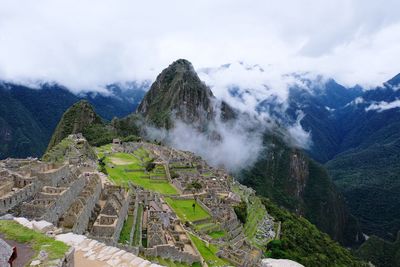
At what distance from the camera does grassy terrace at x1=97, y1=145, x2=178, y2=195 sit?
5191 cm

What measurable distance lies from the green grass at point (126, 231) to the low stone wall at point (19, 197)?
5.45 metres

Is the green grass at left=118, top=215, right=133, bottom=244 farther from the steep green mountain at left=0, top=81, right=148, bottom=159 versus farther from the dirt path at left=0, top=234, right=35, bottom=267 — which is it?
the steep green mountain at left=0, top=81, right=148, bottom=159

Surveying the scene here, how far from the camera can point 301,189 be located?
619ft

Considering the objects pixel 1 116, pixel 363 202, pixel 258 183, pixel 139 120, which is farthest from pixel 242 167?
pixel 1 116

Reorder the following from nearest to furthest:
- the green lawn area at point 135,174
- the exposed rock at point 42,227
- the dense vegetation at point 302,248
Result: the exposed rock at point 42,227 < the dense vegetation at point 302,248 < the green lawn area at point 135,174

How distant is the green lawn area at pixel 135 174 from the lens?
51713 mm

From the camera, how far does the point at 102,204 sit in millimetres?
27688

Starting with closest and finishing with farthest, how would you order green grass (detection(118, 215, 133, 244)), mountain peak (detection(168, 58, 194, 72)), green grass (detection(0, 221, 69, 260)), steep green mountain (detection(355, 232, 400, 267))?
green grass (detection(0, 221, 69, 260)), green grass (detection(118, 215, 133, 244)), steep green mountain (detection(355, 232, 400, 267)), mountain peak (detection(168, 58, 194, 72))

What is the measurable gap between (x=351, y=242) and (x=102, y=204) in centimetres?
15629

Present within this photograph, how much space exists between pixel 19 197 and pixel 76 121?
310 ft

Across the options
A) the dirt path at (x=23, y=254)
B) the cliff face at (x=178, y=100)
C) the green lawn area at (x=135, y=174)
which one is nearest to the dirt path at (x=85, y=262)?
the dirt path at (x=23, y=254)

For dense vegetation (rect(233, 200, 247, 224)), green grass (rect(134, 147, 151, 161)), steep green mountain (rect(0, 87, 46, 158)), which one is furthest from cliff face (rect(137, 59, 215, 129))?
dense vegetation (rect(233, 200, 247, 224))

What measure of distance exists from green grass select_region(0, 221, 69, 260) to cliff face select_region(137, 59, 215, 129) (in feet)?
463

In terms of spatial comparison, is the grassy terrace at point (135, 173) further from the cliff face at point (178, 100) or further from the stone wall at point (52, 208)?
the cliff face at point (178, 100)
